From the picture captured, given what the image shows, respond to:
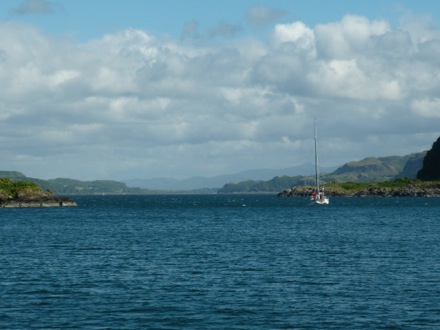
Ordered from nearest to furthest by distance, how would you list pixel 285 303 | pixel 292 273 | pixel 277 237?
1. pixel 285 303
2. pixel 292 273
3. pixel 277 237

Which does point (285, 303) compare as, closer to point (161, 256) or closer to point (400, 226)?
point (161, 256)

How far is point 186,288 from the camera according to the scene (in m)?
60.7

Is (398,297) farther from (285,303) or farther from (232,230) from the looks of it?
(232,230)

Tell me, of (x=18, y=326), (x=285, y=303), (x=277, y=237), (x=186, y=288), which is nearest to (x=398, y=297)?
(x=285, y=303)

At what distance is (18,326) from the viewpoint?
152 ft

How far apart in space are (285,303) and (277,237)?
63.4 metres

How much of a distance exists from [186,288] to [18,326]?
1762 centimetres

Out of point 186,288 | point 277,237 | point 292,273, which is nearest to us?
point 186,288

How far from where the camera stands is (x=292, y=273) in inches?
2744

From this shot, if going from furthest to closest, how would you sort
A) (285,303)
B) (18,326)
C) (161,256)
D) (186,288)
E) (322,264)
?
1. (161,256)
2. (322,264)
3. (186,288)
4. (285,303)
5. (18,326)

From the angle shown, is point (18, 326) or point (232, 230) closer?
point (18, 326)

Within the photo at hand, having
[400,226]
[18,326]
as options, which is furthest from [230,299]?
[400,226]

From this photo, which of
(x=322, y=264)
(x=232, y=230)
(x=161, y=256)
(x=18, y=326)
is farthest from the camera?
(x=232, y=230)

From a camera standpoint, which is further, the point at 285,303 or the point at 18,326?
the point at 285,303
